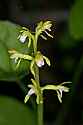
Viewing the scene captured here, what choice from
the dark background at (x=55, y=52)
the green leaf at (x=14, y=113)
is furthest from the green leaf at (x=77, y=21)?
the green leaf at (x=14, y=113)

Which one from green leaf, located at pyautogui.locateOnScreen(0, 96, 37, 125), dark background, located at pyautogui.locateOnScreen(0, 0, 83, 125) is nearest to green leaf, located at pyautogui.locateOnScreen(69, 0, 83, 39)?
dark background, located at pyautogui.locateOnScreen(0, 0, 83, 125)

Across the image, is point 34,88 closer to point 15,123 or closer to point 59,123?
point 15,123

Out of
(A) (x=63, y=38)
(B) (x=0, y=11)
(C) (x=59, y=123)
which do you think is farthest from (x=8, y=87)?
(A) (x=63, y=38)

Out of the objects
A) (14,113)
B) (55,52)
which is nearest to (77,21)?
(14,113)

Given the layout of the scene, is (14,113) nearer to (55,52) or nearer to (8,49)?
(8,49)

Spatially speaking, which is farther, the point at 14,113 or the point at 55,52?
the point at 55,52
